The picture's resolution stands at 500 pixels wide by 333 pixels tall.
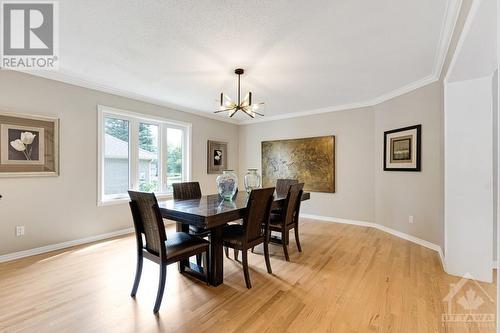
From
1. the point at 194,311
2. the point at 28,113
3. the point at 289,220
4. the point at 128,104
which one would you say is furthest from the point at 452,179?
the point at 28,113

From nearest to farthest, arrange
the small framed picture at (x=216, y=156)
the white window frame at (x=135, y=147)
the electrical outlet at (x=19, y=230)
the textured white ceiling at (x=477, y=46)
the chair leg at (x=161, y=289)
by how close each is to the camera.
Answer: the textured white ceiling at (x=477, y=46), the chair leg at (x=161, y=289), the electrical outlet at (x=19, y=230), the white window frame at (x=135, y=147), the small framed picture at (x=216, y=156)

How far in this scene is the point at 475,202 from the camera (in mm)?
2346

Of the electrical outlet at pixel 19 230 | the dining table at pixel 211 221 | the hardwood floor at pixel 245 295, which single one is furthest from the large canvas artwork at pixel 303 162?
the electrical outlet at pixel 19 230

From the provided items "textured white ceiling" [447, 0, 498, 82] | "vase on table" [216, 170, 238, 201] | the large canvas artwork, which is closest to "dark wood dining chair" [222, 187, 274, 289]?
"vase on table" [216, 170, 238, 201]

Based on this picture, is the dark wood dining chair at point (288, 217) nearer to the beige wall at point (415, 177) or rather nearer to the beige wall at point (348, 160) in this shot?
the beige wall at point (415, 177)

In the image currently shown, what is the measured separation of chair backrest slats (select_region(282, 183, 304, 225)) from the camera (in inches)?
113

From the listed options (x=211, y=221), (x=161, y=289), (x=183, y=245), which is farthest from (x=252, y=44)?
(x=161, y=289)

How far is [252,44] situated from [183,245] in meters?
2.11

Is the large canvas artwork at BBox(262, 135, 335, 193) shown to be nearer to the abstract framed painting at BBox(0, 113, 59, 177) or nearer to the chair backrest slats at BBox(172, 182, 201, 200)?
the chair backrest slats at BBox(172, 182, 201, 200)

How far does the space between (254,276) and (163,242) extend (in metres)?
1.10

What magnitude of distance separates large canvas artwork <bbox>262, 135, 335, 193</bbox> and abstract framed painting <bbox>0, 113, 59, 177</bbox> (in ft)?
13.4

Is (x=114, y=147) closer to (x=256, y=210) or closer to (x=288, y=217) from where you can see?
Answer: (x=256, y=210)

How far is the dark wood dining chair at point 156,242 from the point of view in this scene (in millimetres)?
1899

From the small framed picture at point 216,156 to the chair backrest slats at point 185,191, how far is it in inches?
86.6
